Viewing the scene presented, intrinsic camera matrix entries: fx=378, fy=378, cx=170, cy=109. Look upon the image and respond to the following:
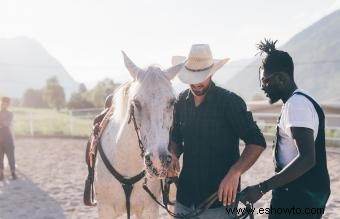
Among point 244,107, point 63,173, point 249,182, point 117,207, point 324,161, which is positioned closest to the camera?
point 324,161

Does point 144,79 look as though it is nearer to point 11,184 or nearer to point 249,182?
point 249,182

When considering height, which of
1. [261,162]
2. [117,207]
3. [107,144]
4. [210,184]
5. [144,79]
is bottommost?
[261,162]

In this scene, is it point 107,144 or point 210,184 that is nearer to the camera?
point 210,184

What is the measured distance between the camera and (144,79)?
254 cm

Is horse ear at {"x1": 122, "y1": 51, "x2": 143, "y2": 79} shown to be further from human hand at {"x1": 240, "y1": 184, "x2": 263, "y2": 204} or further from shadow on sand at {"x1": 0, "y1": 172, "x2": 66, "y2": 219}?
shadow on sand at {"x1": 0, "y1": 172, "x2": 66, "y2": 219}

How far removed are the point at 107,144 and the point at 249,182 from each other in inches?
204

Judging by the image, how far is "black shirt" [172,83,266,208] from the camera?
248 centimetres

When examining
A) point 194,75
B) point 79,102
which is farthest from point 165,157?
point 79,102

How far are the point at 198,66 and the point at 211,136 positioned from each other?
19.5 inches

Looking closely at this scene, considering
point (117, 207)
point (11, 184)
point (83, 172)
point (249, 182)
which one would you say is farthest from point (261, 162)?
point (117, 207)

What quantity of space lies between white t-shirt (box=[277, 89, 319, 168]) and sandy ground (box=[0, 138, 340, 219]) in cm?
333

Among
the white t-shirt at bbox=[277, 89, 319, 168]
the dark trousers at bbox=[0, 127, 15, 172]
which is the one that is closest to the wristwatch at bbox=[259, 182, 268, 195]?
the white t-shirt at bbox=[277, 89, 319, 168]

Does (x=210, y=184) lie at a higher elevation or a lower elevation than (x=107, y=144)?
lower

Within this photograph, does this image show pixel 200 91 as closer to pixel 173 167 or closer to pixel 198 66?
pixel 198 66
